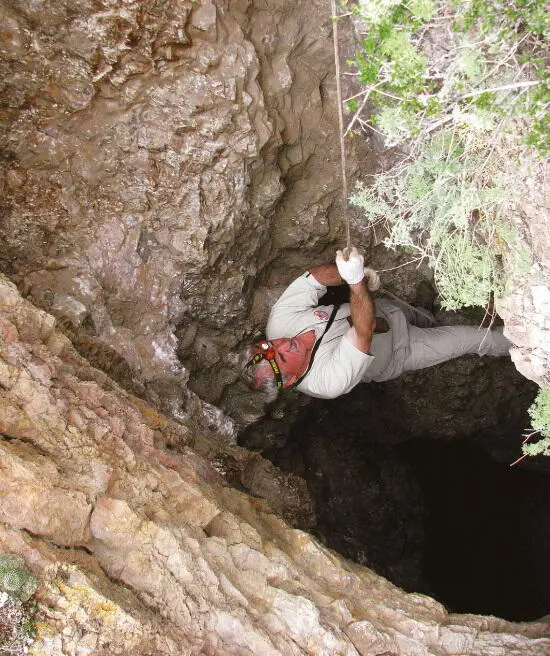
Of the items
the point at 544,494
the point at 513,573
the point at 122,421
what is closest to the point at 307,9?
the point at 122,421

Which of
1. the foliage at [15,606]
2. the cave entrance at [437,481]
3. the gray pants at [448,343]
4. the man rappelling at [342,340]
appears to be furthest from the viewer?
the cave entrance at [437,481]

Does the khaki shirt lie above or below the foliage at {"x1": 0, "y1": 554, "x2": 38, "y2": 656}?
below

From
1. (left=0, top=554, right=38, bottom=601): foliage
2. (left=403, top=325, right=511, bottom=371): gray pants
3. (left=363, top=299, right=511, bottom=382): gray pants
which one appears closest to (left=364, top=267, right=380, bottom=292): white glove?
(left=363, top=299, right=511, bottom=382): gray pants

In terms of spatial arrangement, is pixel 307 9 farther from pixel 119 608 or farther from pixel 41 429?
pixel 119 608

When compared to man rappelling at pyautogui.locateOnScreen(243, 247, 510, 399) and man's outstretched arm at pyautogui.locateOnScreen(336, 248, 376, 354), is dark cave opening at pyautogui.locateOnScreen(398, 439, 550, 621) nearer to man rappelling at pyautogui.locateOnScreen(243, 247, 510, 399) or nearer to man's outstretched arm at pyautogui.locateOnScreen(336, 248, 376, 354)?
man rappelling at pyautogui.locateOnScreen(243, 247, 510, 399)

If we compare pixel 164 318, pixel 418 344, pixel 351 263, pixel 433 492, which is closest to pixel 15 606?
pixel 164 318

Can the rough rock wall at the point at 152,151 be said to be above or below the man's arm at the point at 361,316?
above

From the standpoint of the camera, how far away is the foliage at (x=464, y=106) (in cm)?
229

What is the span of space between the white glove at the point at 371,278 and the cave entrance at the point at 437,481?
1.38 meters

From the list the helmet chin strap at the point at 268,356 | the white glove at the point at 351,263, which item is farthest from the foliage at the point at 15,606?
the white glove at the point at 351,263

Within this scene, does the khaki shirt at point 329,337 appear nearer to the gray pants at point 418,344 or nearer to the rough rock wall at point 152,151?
the gray pants at point 418,344

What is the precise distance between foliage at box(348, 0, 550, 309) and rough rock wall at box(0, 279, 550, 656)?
1609 mm

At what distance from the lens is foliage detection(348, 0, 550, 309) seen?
229 cm

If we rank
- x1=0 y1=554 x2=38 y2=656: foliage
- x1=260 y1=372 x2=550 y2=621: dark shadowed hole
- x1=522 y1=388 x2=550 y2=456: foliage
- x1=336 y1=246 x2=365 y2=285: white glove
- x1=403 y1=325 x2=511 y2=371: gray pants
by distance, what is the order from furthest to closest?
x1=260 y1=372 x2=550 y2=621: dark shadowed hole → x1=403 y1=325 x2=511 y2=371: gray pants → x1=336 y1=246 x2=365 y2=285: white glove → x1=522 y1=388 x2=550 y2=456: foliage → x1=0 y1=554 x2=38 y2=656: foliage
